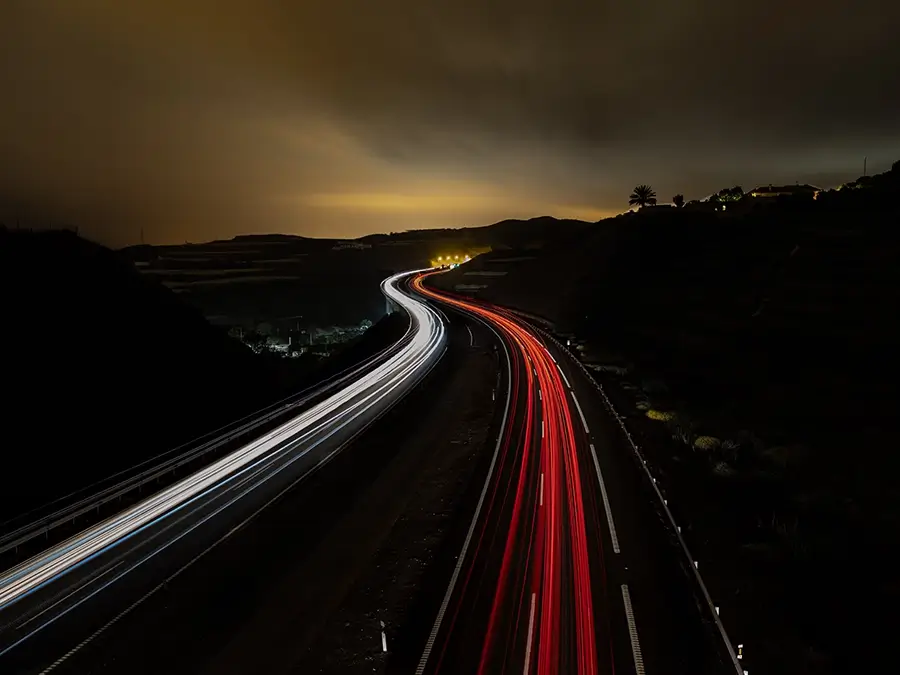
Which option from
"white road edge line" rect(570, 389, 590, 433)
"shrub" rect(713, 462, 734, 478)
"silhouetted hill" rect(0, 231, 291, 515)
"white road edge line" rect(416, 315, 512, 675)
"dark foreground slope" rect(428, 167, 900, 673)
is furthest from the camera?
"silhouetted hill" rect(0, 231, 291, 515)

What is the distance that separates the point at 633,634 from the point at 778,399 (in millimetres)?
25797

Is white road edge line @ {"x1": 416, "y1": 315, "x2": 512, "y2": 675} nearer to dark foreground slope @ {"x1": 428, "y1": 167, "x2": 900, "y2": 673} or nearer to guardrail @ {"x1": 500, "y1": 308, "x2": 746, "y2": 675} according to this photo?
guardrail @ {"x1": 500, "y1": 308, "x2": 746, "y2": 675}

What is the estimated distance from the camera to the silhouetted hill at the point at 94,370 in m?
29.3

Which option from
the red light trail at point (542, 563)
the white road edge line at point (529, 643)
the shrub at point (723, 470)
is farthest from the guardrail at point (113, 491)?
the shrub at point (723, 470)

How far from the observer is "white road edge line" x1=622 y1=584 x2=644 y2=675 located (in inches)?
Result: 433

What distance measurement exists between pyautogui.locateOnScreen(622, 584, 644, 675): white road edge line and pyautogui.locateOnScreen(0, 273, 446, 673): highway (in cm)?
1288

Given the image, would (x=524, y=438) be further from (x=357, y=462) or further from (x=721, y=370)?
(x=721, y=370)

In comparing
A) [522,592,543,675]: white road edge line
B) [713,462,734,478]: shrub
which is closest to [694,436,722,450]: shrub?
[713,462,734,478]: shrub

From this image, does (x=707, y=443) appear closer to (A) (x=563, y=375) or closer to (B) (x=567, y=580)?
(B) (x=567, y=580)

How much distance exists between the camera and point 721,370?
38844 mm

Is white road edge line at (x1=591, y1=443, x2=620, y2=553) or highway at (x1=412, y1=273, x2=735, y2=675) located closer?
highway at (x1=412, y1=273, x2=735, y2=675)

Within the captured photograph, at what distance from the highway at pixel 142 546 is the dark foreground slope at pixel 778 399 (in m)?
15.8

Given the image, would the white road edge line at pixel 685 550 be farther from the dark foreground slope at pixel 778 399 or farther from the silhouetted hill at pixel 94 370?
the silhouetted hill at pixel 94 370

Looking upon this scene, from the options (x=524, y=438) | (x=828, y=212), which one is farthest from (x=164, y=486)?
(x=828, y=212)
